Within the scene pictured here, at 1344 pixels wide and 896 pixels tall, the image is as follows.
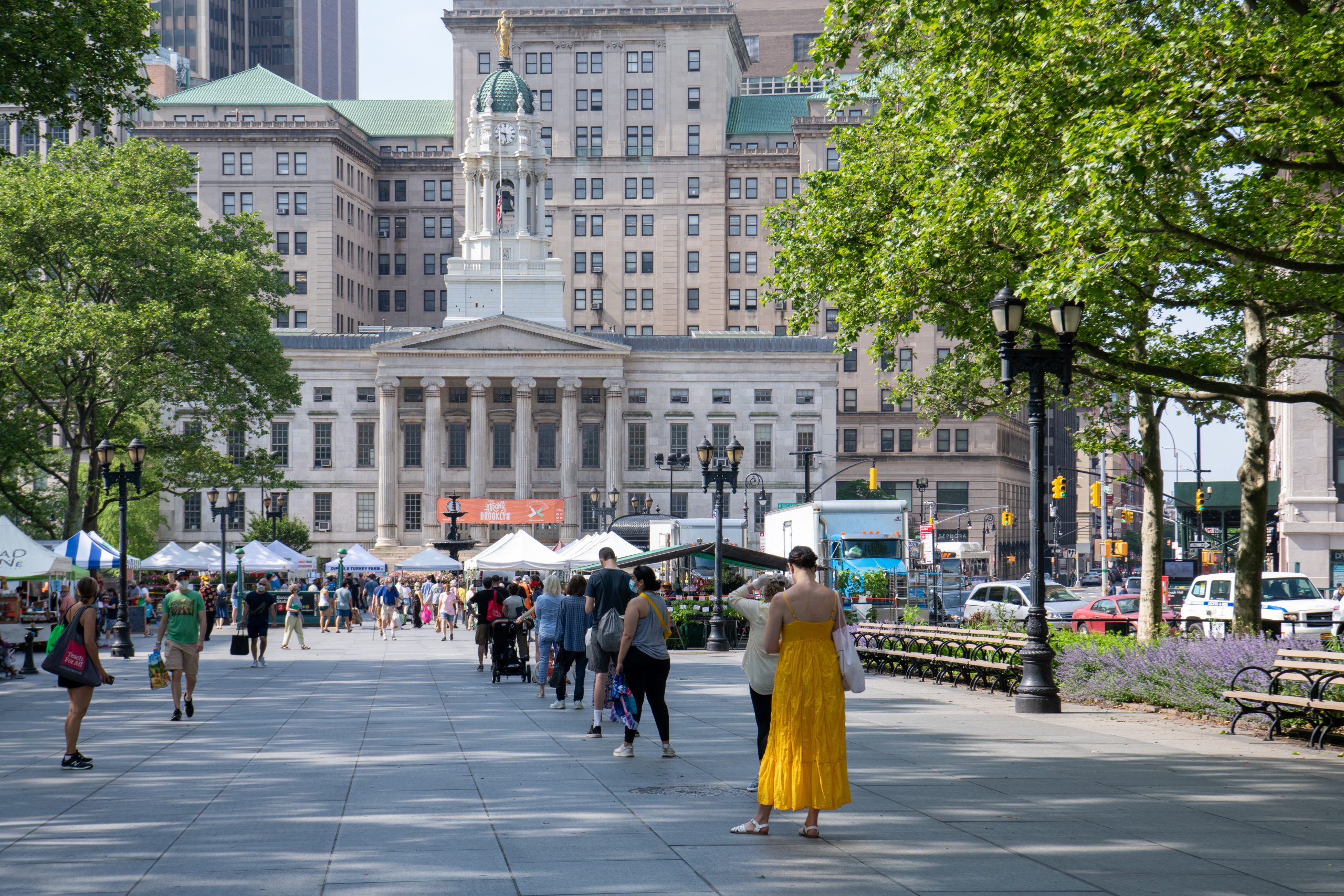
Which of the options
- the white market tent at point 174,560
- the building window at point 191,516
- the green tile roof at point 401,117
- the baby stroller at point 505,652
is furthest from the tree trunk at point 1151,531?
the green tile roof at point 401,117

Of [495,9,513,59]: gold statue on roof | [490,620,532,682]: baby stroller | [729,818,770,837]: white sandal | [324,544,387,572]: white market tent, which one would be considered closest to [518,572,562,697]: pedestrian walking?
[490,620,532,682]: baby stroller

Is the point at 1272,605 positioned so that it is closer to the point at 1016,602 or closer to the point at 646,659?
the point at 1016,602

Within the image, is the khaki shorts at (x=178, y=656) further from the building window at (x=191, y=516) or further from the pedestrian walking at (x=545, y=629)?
the building window at (x=191, y=516)

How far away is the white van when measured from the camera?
35.0m

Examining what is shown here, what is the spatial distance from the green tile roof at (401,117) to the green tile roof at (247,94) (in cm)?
852

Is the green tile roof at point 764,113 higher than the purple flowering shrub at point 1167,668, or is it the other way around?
the green tile roof at point 764,113

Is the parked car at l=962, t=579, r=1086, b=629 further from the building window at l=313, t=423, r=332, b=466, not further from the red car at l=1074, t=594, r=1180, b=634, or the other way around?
the building window at l=313, t=423, r=332, b=466

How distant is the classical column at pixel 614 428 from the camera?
347 ft

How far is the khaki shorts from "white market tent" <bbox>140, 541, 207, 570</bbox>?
3101 centimetres

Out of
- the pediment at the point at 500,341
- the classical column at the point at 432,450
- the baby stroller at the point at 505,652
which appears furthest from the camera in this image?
the classical column at the point at 432,450

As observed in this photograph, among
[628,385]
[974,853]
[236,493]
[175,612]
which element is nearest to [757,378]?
[628,385]

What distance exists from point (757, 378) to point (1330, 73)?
93.6 metres

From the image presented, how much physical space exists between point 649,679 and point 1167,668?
8049 millimetres

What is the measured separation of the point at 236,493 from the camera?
6241 cm
